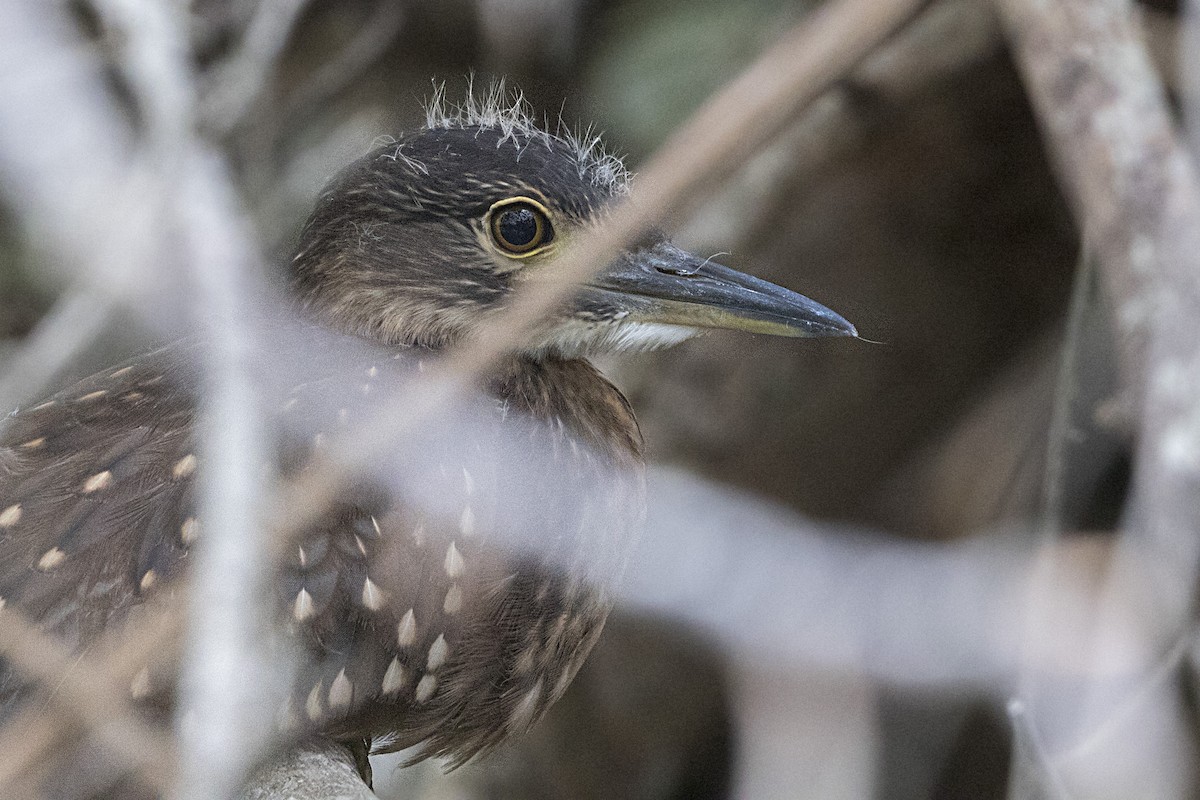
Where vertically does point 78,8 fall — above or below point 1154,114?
above

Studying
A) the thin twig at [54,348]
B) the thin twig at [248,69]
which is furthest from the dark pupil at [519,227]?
the thin twig at [248,69]

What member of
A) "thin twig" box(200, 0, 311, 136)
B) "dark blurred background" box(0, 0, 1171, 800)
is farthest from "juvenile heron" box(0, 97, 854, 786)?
"dark blurred background" box(0, 0, 1171, 800)

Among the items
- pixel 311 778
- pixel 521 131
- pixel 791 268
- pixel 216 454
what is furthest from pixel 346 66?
pixel 216 454

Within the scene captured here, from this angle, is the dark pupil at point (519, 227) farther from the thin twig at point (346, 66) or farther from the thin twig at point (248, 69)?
the thin twig at point (346, 66)

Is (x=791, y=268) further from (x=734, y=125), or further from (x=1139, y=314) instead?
(x=734, y=125)

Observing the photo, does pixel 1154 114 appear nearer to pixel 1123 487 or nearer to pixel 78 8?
pixel 1123 487

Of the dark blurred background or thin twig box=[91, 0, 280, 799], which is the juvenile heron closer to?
thin twig box=[91, 0, 280, 799]

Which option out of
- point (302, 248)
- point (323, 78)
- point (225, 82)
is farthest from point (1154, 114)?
point (323, 78)
